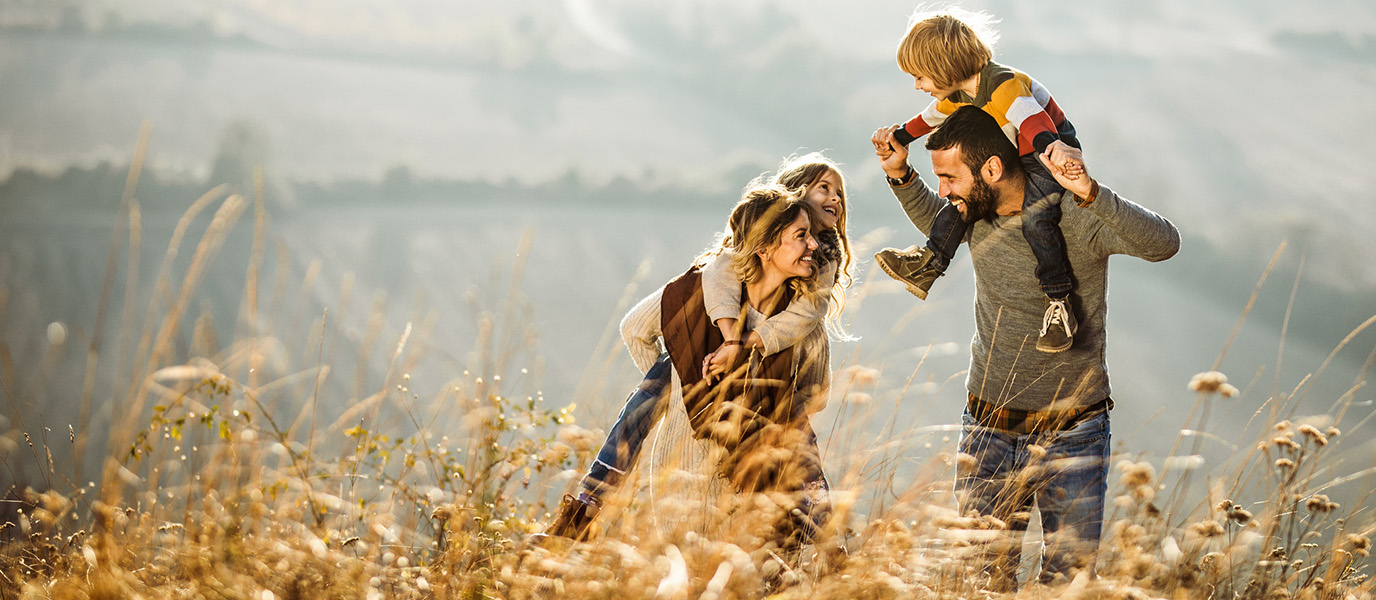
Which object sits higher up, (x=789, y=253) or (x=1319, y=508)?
(x=789, y=253)

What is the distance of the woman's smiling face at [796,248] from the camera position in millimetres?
2018

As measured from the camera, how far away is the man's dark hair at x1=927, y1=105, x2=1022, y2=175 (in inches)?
79.8

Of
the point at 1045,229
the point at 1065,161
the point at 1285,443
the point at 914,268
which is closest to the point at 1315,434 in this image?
the point at 1285,443

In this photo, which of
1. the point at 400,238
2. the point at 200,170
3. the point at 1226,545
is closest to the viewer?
the point at 1226,545

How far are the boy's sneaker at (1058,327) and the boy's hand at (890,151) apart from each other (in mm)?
534

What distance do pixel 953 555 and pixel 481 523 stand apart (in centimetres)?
99

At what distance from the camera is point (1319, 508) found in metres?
1.78

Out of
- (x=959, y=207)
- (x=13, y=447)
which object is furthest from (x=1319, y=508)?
(x=13, y=447)

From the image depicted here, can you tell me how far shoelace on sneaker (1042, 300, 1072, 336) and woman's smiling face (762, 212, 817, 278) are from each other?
57 centimetres

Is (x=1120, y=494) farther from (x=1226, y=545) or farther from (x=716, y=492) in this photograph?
(x=716, y=492)

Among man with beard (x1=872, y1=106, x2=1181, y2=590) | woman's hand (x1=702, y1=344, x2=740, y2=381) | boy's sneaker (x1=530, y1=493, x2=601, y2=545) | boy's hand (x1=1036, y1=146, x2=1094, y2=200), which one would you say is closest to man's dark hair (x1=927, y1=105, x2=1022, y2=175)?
man with beard (x1=872, y1=106, x2=1181, y2=590)

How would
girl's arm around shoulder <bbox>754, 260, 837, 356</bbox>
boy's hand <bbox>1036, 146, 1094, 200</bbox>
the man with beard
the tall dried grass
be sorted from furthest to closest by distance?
girl's arm around shoulder <bbox>754, 260, 837, 356</bbox> → the man with beard → boy's hand <bbox>1036, 146, 1094, 200</bbox> → the tall dried grass

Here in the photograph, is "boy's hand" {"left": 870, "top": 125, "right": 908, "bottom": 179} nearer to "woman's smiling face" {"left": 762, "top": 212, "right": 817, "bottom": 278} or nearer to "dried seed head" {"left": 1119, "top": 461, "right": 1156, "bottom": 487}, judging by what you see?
"woman's smiling face" {"left": 762, "top": 212, "right": 817, "bottom": 278}

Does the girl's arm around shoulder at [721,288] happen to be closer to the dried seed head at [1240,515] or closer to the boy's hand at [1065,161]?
the boy's hand at [1065,161]
